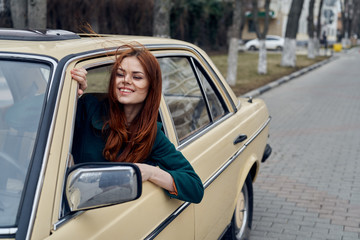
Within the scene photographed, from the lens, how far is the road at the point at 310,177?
4566 mm

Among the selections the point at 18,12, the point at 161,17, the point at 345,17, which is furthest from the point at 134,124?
the point at 345,17

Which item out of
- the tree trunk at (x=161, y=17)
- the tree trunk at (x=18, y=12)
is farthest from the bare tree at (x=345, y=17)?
the tree trunk at (x=18, y=12)

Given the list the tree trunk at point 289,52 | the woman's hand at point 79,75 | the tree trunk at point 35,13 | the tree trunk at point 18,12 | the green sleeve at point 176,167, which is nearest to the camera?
the woman's hand at point 79,75

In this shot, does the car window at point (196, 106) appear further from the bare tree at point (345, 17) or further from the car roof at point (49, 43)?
the bare tree at point (345, 17)

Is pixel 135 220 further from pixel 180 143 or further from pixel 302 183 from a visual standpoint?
pixel 302 183

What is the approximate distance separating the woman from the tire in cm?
139

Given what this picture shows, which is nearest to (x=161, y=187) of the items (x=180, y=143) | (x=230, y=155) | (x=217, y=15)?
(x=180, y=143)

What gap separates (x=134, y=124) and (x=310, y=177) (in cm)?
434

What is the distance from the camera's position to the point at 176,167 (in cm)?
228

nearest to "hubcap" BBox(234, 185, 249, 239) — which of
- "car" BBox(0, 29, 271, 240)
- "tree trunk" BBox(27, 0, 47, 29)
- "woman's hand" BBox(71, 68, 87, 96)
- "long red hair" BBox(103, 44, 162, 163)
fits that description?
"car" BBox(0, 29, 271, 240)

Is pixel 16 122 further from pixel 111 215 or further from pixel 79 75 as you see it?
pixel 111 215

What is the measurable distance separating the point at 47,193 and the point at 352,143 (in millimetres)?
7140

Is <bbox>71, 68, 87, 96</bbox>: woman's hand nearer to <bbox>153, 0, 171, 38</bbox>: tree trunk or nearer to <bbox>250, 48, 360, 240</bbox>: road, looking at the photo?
<bbox>250, 48, 360, 240</bbox>: road

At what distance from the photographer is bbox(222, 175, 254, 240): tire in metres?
3.61
